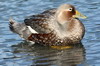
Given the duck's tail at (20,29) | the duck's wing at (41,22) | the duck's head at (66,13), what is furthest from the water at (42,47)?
the duck's head at (66,13)

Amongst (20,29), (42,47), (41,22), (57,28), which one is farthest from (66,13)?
(20,29)

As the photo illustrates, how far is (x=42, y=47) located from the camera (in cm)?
1260

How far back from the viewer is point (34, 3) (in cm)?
1636

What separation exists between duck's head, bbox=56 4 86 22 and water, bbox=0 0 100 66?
2.37 ft

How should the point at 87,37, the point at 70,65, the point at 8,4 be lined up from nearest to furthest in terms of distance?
the point at 70,65 < the point at 87,37 < the point at 8,4

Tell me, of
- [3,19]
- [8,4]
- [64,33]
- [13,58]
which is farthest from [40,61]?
[8,4]

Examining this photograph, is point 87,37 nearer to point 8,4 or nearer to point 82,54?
point 82,54

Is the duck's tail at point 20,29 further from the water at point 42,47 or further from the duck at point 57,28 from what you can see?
the water at point 42,47

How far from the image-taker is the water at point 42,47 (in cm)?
1097

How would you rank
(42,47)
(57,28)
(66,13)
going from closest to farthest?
(57,28), (42,47), (66,13)

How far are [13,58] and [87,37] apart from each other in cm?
251

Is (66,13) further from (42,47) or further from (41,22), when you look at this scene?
(42,47)

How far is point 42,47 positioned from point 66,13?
1161mm

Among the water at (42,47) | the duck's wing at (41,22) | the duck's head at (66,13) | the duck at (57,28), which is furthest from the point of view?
the duck's head at (66,13)
